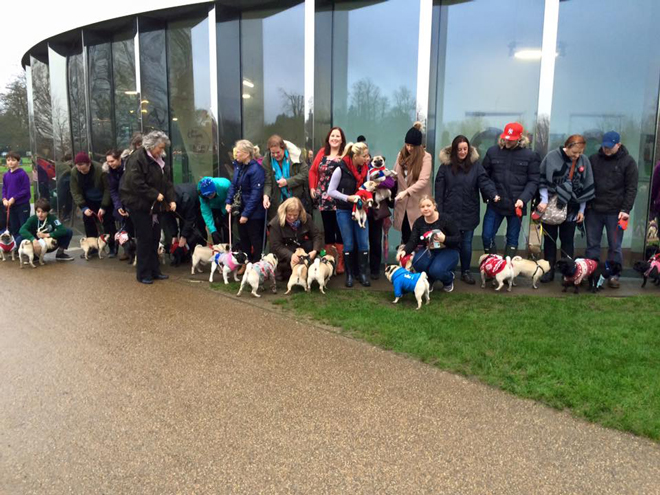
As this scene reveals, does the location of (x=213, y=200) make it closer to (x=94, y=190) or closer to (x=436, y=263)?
(x=94, y=190)

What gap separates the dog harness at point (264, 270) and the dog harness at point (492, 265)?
2574 mm

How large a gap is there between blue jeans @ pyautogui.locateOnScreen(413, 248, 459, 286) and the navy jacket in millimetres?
2165

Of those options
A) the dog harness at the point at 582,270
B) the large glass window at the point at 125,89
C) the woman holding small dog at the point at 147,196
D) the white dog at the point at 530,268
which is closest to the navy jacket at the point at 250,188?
the woman holding small dog at the point at 147,196

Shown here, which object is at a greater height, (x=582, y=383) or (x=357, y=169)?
(x=357, y=169)

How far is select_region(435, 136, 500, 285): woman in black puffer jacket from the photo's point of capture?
20.2 feet

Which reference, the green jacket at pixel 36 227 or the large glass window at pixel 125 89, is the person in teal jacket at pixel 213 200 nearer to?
the green jacket at pixel 36 227

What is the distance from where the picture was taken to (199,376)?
12.3 ft

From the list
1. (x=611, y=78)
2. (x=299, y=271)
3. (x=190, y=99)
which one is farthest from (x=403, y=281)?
(x=190, y=99)

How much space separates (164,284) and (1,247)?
357 cm

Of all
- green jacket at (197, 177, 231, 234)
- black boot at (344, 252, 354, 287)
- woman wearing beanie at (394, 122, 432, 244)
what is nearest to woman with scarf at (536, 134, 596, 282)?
woman wearing beanie at (394, 122, 432, 244)

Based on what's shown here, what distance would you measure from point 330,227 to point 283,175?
37.2 inches

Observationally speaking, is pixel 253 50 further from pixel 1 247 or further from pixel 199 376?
pixel 199 376

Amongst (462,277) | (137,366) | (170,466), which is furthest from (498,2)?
(170,466)

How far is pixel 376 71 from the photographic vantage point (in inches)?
313
